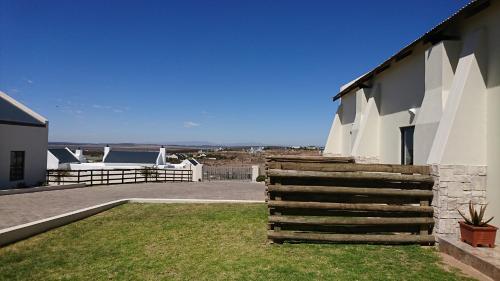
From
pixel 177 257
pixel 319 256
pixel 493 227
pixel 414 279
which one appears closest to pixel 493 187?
pixel 493 227

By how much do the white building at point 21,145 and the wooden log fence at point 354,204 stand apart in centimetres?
1925

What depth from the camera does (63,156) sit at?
126 feet

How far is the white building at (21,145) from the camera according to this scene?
19.9 meters

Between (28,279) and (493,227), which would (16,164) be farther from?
(493,227)

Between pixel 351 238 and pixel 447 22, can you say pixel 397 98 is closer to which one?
pixel 447 22

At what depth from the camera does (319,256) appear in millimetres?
6906

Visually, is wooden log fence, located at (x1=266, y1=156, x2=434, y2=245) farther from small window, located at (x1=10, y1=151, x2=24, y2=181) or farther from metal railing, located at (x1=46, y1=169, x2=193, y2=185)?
small window, located at (x1=10, y1=151, x2=24, y2=181)

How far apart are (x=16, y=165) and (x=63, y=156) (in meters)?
19.0

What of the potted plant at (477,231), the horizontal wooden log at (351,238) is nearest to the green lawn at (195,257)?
the horizontal wooden log at (351,238)

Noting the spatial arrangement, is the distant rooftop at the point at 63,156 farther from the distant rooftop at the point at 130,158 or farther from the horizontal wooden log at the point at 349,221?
the horizontal wooden log at the point at 349,221

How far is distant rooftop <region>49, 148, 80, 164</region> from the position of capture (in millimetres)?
37003

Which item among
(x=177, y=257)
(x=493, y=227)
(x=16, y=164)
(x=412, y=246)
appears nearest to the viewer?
(x=493, y=227)

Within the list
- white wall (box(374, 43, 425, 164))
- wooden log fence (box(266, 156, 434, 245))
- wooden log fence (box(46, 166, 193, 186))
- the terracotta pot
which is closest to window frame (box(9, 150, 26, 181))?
wooden log fence (box(46, 166, 193, 186))

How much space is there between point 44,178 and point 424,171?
23809 millimetres
